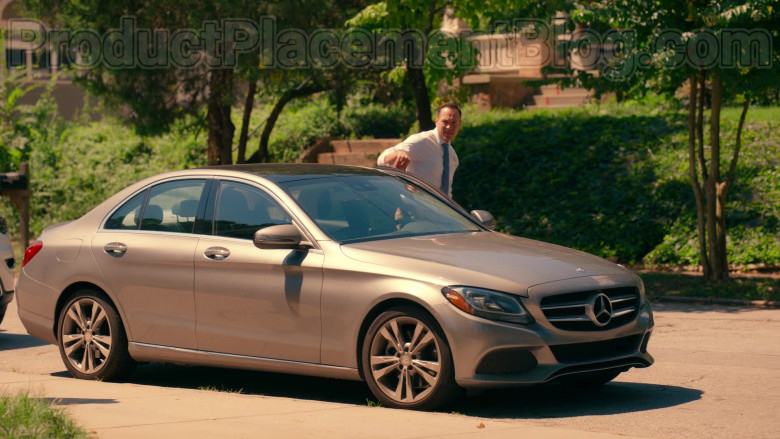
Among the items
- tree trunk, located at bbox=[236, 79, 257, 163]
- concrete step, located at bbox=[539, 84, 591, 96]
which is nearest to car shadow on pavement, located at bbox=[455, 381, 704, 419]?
tree trunk, located at bbox=[236, 79, 257, 163]

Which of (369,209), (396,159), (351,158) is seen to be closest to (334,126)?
(351,158)

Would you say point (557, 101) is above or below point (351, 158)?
above

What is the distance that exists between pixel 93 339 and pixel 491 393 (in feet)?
10.2

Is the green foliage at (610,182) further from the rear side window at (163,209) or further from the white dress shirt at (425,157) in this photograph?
the rear side window at (163,209)

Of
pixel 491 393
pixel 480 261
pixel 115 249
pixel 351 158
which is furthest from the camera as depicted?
pixel 351 158

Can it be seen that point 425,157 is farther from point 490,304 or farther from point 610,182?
point 610,182

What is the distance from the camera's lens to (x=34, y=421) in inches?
234

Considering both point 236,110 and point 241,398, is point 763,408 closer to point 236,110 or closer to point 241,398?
point 241,398

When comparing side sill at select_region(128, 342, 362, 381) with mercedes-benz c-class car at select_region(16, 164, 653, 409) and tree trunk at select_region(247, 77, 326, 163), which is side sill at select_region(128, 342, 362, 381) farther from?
tree trunk at select_region(247, 77, 326, 163)

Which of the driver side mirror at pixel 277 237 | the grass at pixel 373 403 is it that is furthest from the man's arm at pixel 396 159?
the grass at pixel 373 403

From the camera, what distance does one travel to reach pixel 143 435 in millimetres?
6184

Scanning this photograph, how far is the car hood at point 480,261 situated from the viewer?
701 cm

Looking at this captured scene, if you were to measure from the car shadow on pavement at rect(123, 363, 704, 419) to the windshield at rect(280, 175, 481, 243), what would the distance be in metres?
1.18

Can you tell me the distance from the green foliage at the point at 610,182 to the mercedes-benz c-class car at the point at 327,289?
9.22 metres
